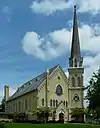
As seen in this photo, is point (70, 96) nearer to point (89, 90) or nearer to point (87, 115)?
point (87, 115)

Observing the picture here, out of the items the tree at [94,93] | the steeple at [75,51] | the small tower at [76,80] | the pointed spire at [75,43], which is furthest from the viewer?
the pointed spire at [75,43]

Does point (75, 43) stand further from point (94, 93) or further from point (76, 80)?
point (94, 93)

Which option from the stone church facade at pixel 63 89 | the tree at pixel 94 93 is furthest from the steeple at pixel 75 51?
the tree at pixel 94 93

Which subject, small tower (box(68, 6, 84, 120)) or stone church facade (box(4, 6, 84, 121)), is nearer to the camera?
stone church facade (box(4, 6, 84, 121))

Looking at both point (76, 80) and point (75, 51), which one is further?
point (75, 51)

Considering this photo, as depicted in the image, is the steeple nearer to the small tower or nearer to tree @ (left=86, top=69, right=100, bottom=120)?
the small tower

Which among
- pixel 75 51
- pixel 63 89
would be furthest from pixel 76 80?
pixel 75 51

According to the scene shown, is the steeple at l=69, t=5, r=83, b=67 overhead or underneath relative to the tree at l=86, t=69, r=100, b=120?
overhead

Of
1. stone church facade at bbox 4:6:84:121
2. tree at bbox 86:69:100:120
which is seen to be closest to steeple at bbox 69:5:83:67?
stone church facade at bbox 4:6:84:121

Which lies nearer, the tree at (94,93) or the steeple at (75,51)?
the tree at (94,93)

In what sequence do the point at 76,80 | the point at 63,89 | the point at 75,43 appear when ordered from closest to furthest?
1. the point at 63,89
2. the point at 76,80
3. the point at 75,43

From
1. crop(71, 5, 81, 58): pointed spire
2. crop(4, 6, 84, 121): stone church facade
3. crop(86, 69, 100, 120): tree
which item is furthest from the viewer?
crop(71, 5, 81, 58): pointed spire

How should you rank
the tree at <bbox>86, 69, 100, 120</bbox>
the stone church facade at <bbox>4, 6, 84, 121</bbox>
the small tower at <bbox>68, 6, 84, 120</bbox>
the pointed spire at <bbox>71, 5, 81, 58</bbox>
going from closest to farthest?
the tree at <bbox>86, 69, 100, 120</bbox>, the stone church facade at <bbox>4, 6, 84, 121</bbox>, the small tower at <bbox>68, 6, 84, 120</bbox>, the pointed spire at <bbox>71, 5, 81, 58</bbox>

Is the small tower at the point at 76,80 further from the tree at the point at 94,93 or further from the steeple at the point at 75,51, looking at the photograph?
the tree at the point at 94,93
